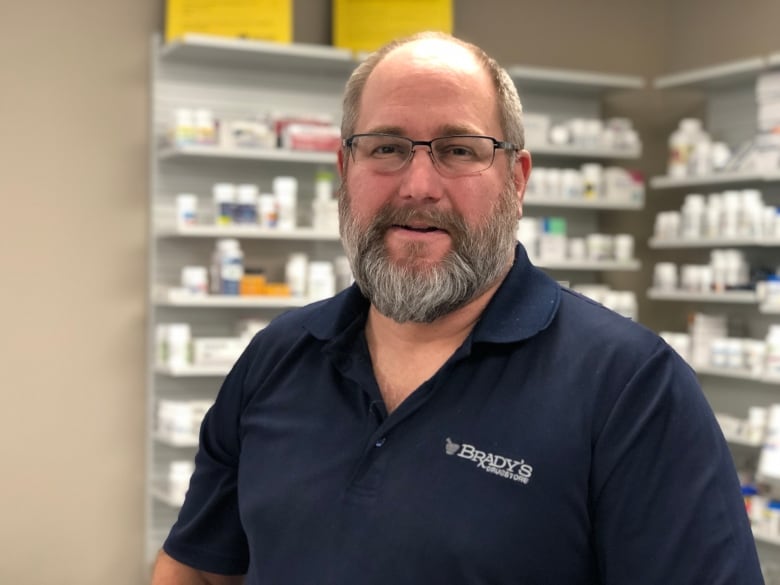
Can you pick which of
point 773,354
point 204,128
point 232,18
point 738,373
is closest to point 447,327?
point 204,128

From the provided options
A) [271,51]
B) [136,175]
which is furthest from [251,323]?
[271,51]

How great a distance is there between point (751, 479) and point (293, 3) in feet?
10.0

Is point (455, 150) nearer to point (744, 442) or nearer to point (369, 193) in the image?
point (369, 193)

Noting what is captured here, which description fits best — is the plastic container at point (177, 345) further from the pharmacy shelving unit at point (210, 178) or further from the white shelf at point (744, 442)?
the white shelf at point (744, 442)

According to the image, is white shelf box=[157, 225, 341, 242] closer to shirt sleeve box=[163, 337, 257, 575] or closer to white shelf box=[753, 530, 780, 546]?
white shelf box=[753, 530, 780, 546]

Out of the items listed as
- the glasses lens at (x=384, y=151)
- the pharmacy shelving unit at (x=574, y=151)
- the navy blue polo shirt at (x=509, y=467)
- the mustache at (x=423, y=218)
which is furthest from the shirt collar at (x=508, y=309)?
the pharmacy shelving unit at (x=574, y=151)

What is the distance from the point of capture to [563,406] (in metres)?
1.38

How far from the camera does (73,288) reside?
504 centimetres

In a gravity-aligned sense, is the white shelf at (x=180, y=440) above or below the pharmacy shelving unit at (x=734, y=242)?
below

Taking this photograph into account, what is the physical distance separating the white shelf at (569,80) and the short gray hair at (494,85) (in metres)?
3.93

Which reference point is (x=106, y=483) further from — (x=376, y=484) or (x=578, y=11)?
(x=376, y=484)

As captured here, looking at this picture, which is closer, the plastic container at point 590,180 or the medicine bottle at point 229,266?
the medicine bottle at point 229,266

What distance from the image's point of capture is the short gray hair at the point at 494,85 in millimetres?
1579

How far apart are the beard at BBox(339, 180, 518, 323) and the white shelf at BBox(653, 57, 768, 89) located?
3.90 m
